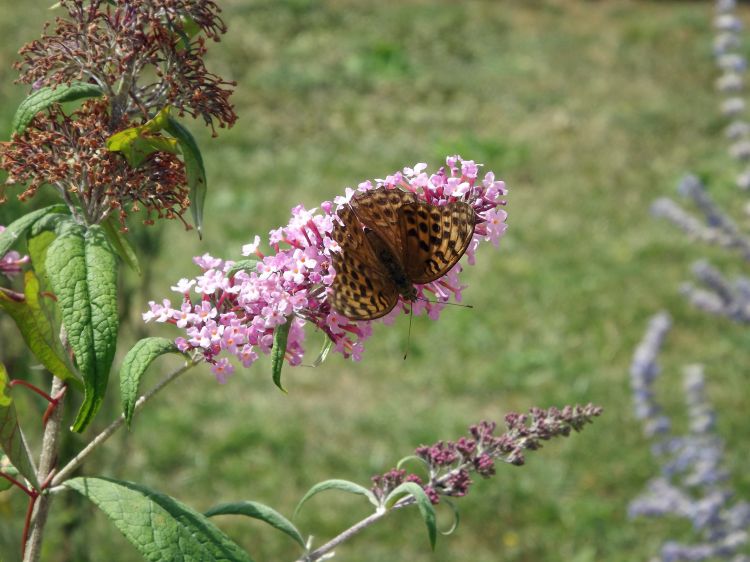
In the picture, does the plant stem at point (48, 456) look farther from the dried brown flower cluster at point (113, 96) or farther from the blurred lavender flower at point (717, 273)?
the blurred lavender flower at point (717, 273)

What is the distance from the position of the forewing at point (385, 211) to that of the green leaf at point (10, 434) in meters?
0.53

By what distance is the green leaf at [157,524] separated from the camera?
3.67 feet

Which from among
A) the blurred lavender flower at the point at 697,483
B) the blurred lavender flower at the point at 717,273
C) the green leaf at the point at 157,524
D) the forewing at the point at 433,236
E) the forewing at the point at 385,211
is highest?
the blurred lavender flower at the point at 717,273

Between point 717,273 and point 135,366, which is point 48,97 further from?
point 717,273

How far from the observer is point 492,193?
1295 millimetres

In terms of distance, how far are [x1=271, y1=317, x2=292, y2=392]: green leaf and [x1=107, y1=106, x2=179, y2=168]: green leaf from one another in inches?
10.3

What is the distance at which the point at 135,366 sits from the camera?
113 centimetres

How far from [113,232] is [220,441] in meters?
2.72

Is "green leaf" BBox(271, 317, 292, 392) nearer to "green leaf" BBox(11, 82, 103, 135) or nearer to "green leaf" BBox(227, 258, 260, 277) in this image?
"green leaf" BBox(227, 258, 260, 277)

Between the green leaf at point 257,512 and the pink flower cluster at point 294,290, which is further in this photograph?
the green leaf at point 257,512

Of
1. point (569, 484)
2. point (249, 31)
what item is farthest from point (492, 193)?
point (249, 31)

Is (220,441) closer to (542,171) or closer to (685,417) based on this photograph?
(685,417)

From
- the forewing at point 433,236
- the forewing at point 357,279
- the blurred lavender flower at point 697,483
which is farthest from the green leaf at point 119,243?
the blurred lavender flower at point 697,483

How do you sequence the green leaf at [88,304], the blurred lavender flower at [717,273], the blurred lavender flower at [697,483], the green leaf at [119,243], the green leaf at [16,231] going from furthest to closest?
the blurred lavender flower at [717,273] < the blurred lavender flower at [697,483] < the green leaf at [119,243] < the green leaf at [16,231] < the green leaf at [88,304]
